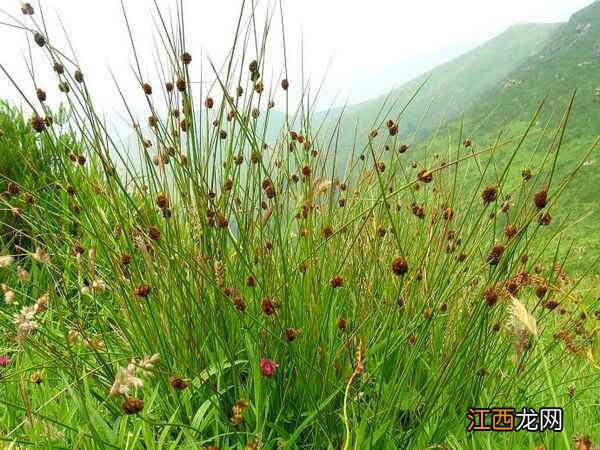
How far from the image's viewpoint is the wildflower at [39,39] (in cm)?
173

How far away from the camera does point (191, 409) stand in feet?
5.96

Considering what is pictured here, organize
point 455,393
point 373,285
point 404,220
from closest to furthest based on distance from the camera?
1. point 455,393
2. point 373,285
3. point 404,220

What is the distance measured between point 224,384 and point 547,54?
102904 millimetres

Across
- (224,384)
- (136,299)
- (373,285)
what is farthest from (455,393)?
(136,299)

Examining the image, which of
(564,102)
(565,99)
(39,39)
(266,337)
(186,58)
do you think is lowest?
(564,102)

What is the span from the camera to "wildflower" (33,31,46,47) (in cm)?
173

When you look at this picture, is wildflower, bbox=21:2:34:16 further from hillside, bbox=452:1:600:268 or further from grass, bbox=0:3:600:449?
hillside, bbox=452:1:600:268

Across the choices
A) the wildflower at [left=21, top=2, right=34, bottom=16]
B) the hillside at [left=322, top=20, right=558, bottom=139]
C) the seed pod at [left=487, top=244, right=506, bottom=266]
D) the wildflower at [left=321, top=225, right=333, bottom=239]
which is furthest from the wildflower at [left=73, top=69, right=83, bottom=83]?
the hillside at [left=322, top=20, right=558, bottom=139]

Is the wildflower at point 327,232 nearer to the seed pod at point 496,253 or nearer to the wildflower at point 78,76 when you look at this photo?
the seed pod at point 496,253

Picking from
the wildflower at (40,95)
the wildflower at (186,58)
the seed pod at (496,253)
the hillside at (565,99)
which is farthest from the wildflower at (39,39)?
the hillside at (565,99)

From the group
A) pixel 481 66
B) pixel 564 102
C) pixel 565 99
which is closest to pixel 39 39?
pixel 564 102

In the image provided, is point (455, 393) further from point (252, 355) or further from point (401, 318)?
point (252, 355)

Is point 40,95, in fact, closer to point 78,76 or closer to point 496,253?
point 78,76

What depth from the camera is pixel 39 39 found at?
1.79 meters
